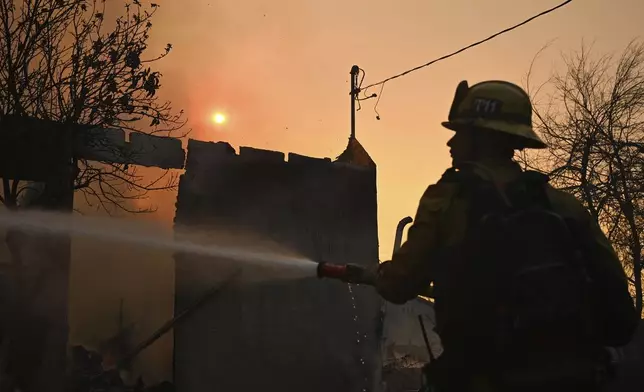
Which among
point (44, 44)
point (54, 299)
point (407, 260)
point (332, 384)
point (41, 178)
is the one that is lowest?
point (332, 384)

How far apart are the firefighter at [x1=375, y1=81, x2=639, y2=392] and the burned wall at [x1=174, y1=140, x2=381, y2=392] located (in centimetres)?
598

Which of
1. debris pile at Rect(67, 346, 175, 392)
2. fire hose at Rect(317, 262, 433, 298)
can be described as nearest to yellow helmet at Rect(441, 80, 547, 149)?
fire hose at Rect(317, 262, 433, 298)

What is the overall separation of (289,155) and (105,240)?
2.67m

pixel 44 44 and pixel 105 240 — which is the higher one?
pixel 44 44

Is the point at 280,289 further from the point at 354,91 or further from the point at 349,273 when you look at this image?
the point at 354,91

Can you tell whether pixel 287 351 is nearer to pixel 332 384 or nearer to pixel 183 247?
pixel 332 384

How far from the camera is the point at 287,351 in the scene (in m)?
8.99

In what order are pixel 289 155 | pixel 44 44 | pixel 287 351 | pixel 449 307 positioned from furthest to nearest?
1. pixel 289 155
2. pixel 287 351
3. pixel 44 44
4. pixel 449 307

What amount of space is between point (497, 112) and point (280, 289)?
264 inches

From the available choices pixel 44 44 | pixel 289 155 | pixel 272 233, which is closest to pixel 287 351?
pixel 272 233

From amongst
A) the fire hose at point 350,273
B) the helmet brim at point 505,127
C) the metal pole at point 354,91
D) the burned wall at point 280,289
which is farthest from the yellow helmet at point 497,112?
the metal pole at point 354,91

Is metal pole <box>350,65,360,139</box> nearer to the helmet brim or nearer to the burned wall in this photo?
the burned wall

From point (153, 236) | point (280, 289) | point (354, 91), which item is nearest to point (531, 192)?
point (153, 236)

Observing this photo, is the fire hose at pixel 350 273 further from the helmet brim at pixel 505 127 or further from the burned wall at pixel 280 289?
the burned wall at pixel 280 289
